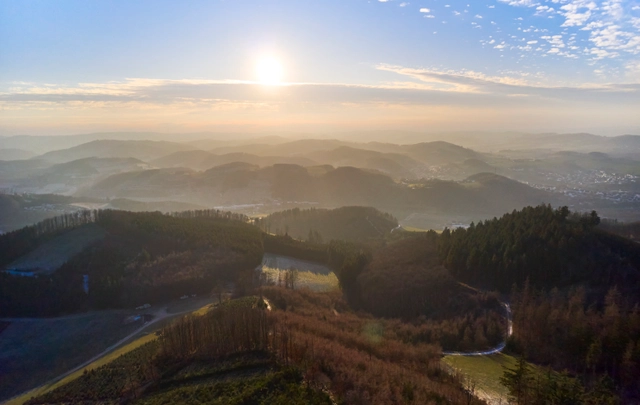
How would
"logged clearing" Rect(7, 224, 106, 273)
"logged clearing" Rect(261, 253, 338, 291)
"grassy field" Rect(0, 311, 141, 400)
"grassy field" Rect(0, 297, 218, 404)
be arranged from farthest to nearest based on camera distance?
A: "logged clearing" Rect(261, 253, 338, 291) < "logged clearing" Rect(7, 224, 106, 273) < "grassy field" Rect(0, 311, 141, 400) < "grassy field" Rect(0, 297, 218, 404)

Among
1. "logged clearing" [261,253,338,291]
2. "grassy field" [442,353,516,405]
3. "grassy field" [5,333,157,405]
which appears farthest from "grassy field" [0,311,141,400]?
"grassy field" [442,353,516,405]

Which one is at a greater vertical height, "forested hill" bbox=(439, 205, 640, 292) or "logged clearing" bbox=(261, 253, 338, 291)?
"forested hill" bbox=(439, 205, 640, 292)

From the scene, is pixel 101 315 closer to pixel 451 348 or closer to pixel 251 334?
pixel 251 334

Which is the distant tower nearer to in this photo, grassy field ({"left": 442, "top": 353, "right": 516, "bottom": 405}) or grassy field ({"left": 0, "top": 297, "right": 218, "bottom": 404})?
grassy field ({"left": 0, "top": 297, "right": 218, "bottom": 404})

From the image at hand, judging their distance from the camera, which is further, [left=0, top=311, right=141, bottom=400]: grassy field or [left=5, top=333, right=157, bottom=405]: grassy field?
[left=0, top=311, right=141, bottom=400]: grassy field

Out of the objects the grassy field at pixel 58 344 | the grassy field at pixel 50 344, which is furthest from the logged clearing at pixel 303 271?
the grassy field at pixel 50 344

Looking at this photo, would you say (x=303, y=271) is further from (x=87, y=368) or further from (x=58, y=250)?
(x=58, y=250)

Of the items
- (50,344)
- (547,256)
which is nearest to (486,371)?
(547,256)
